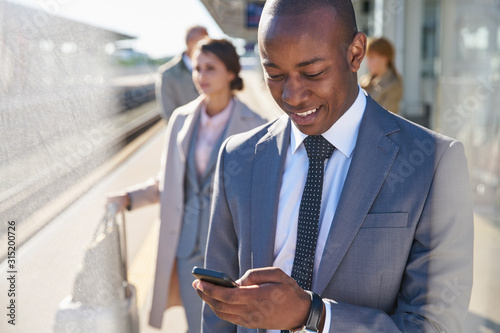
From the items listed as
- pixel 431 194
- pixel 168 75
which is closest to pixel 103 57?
A: pixel 431 194

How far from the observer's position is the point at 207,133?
2.78m

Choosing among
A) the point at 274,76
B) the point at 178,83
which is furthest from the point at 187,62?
the point at 274,76

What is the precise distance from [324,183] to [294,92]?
11.0 inches

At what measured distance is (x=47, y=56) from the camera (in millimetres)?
1480

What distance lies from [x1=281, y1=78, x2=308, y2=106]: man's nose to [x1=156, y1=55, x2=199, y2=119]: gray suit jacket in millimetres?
3052

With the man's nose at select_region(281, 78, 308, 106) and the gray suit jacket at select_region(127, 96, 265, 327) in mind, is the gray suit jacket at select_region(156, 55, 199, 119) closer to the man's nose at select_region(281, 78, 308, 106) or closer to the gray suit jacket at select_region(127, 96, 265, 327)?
the gray suit jacket at select_region(127, 96, 265, 327)

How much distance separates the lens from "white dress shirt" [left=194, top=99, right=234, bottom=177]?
2705 millimetres

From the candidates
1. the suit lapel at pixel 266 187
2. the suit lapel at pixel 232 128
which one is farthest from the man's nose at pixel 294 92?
the suit lapel at pixel 232 128

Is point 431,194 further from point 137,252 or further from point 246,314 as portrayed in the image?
point 137,252

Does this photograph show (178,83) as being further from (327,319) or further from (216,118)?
(327,319)

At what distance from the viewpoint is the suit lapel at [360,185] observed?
118cm

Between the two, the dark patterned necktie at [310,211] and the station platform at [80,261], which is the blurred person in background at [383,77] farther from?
the dark patterned necktie at [310,211]

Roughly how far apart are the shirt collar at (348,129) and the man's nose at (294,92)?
168mm

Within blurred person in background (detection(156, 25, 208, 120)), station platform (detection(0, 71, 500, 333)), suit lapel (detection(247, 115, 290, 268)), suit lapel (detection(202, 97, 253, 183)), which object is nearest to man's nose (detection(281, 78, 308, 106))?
suit lapel (detection(247, 115, 290, 268))
